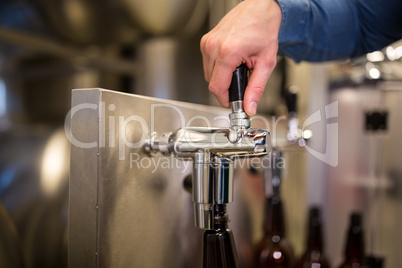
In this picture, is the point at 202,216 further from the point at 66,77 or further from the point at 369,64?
the point at 66,77

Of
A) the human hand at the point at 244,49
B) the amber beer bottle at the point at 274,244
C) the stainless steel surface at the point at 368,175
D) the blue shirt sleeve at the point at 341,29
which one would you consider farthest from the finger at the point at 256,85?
the stainless steel surface at the point at 368,175

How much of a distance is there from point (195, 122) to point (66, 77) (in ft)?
2.14

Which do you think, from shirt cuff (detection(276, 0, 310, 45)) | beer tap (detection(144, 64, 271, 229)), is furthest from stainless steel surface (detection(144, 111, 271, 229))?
shirt cuff (detection(276, 0, 310, 45))

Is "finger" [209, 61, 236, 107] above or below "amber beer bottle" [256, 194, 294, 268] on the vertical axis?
above

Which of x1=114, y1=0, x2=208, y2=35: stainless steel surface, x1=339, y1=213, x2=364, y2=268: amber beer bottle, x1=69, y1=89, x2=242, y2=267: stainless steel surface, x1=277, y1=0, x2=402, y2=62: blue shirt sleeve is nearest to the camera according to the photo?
x1=69, y1=89, x2=242, y2=267: stainless steel surface

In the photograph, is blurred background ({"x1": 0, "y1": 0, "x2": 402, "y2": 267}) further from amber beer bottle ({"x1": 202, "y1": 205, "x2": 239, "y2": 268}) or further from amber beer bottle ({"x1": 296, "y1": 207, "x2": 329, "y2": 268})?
amber beer bottle ({"x1": 202, "y1": 205, "x2": 239, "y2": 268})

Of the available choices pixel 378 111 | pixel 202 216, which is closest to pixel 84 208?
pixel 202 216

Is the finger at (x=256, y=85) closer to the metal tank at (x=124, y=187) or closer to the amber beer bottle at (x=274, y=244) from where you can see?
the metal tank at (x=124, y=187)

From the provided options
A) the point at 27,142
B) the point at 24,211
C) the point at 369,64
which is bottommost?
the point at 24,211

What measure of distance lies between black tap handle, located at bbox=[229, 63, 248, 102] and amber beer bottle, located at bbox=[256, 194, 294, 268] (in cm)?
32

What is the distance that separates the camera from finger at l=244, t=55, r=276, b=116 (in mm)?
310

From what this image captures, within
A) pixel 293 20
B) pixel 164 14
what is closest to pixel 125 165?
pixel 293 20

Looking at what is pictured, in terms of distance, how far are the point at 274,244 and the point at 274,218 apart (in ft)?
0.15

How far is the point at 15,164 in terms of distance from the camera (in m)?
0.72
